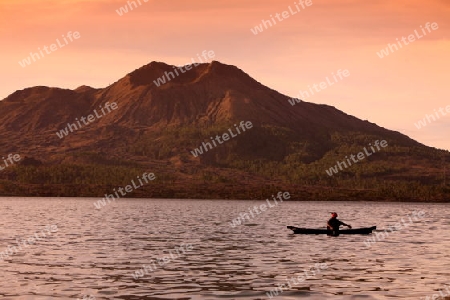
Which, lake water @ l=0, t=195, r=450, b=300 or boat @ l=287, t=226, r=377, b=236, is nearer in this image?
lake water @ l=0, t=195, r=450, b=300

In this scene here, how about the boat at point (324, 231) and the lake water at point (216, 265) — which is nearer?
the lake water at point (216, 265)

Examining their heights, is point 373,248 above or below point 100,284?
below

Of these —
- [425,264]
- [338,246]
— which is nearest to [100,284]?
[425,264]

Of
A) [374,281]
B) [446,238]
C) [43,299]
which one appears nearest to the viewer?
[43,299]

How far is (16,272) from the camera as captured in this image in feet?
129

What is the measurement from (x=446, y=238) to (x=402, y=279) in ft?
102

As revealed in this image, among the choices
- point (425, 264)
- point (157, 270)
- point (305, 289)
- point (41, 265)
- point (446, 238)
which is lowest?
point (446, 238)

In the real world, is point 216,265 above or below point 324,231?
above

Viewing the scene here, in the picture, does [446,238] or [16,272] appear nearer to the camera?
[16,272]

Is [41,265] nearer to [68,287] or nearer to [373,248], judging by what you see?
[68,287]

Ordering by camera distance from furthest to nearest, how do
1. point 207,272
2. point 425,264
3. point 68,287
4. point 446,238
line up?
1. point 446,238
2. point 425,264
3. point 207,272
4. point 68,287

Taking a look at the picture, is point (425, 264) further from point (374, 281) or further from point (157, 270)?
point (157, 270)

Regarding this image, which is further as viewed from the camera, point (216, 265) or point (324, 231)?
point (324, 231)

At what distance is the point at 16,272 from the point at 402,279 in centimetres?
2193
